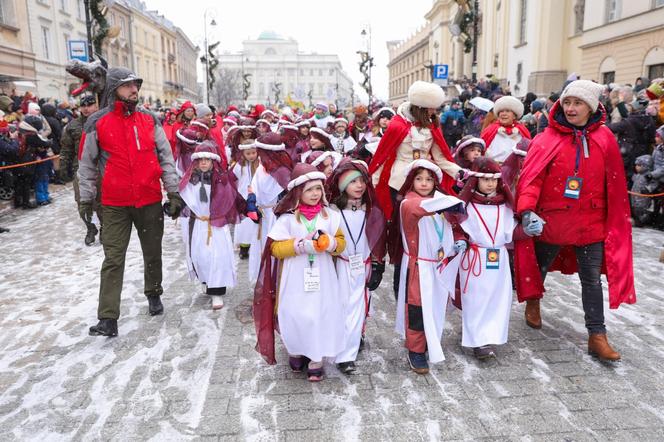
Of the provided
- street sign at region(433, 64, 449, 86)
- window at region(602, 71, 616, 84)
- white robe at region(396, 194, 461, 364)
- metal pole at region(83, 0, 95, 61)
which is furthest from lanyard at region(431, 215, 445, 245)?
window at region(602, 71, 616, 84)

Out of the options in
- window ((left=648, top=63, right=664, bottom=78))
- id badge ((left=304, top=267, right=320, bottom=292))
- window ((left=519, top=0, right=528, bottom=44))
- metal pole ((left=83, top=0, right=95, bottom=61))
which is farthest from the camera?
window ((left=519, top=0, right=528, bottom=44))

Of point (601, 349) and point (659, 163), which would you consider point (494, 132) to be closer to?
point (601, 349)

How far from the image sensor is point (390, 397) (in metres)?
3.41

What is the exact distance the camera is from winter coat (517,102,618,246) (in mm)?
3867

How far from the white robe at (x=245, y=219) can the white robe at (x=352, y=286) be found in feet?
9.32

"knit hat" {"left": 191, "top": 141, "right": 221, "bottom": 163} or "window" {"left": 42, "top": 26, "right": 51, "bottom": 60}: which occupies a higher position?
"window" {"left": 42, "top": 26, "right": 51, "bottom": 60}

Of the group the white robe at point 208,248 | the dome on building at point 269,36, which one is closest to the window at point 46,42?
the white robe at point 208,248

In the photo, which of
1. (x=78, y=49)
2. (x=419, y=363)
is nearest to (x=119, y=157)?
(x=419, y=363)

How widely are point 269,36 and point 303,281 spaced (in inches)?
5120

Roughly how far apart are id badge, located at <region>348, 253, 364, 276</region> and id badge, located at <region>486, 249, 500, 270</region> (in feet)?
3.15

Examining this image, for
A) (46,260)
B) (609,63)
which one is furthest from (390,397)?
(609,63)

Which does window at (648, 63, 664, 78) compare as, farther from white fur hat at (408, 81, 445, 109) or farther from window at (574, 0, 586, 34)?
white fur hat at (408, 81, 445, 109)

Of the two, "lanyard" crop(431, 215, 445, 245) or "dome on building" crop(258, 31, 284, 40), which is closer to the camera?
"lanyard" crop(431, 215, 445, 245)

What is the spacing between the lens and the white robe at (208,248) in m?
5.20
